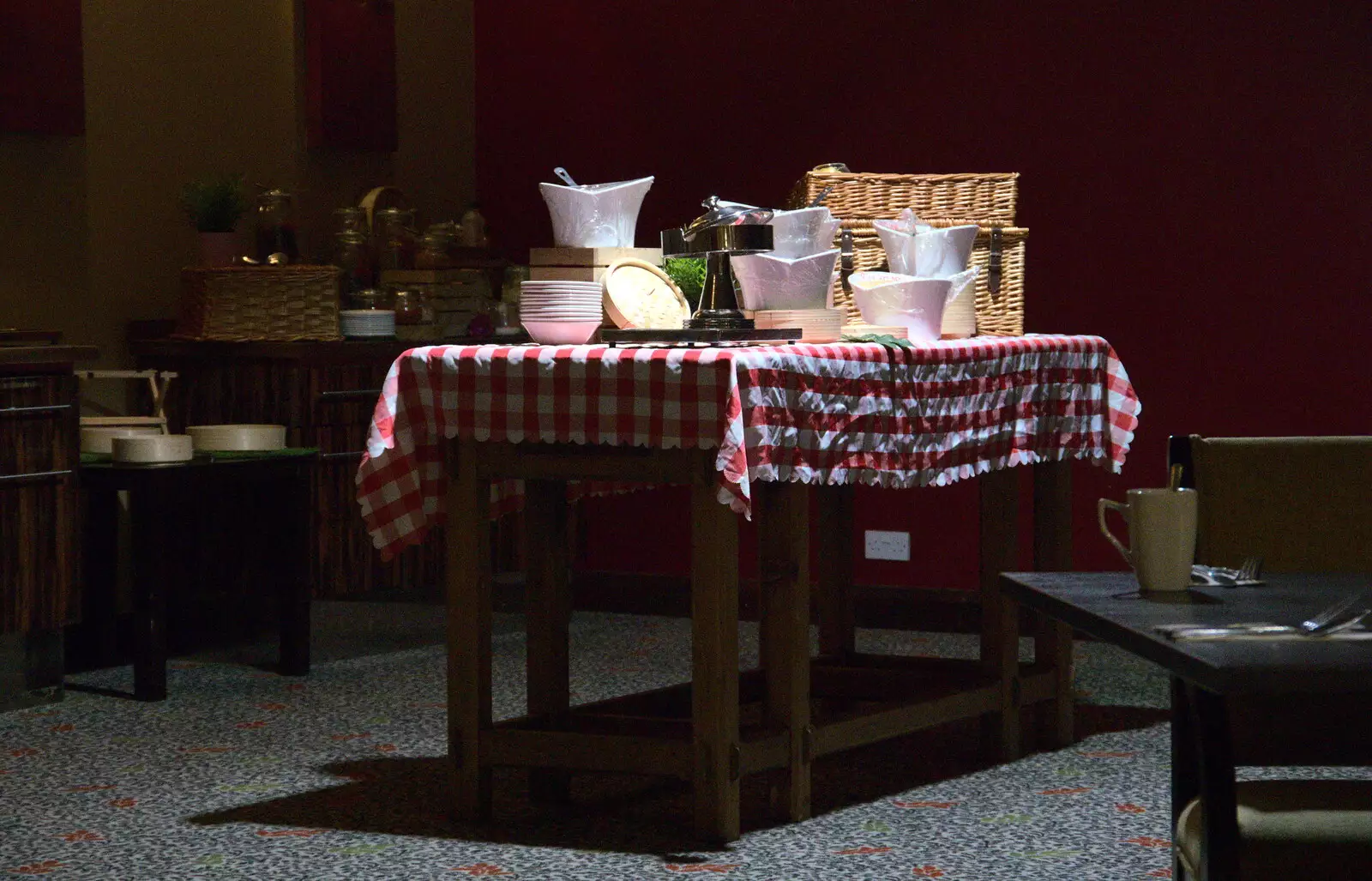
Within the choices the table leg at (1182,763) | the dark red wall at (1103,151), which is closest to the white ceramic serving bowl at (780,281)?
the table leg at (1182,763)

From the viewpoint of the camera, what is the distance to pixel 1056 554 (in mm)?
4195

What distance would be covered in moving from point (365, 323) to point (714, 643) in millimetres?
2847

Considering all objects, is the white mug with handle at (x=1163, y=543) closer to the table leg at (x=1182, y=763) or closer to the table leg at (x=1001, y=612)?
the table leg at (x=1182, y=763)

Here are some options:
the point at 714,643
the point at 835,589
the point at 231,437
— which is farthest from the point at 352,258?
the point at 714,643

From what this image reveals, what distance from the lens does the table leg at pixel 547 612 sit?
3.60m

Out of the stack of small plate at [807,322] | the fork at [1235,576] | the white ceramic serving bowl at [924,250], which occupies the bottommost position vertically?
the fork at [1235,576]

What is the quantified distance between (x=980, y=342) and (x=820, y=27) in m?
2.59

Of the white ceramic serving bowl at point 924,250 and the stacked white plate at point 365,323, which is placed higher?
the white ceramic serving bowl at point 924,250

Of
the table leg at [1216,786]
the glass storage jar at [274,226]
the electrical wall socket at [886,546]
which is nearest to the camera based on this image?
the table leg at [1216,786]

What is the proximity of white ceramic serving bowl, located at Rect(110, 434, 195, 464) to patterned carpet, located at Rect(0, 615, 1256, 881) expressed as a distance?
631 millimetres

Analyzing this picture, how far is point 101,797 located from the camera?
12.3 ft

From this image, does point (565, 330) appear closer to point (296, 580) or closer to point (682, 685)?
point (682, 685)

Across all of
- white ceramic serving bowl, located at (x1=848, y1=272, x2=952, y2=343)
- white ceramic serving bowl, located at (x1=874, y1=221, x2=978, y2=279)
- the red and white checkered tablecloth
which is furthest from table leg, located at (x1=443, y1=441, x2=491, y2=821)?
white ceramic serving bowl, located at (x1=874, y1=221, x2=978, y2=279)

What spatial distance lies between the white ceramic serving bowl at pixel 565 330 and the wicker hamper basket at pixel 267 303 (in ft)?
7.44
